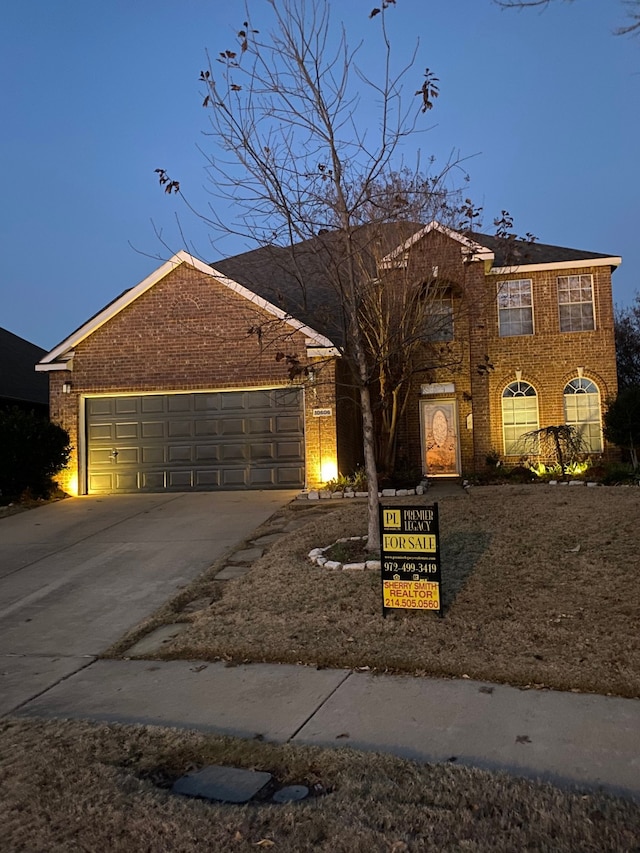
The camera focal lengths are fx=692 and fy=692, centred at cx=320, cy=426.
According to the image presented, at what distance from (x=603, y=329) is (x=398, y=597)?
42.9 ft

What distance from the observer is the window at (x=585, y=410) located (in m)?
16.9

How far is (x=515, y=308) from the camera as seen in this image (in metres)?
17.4

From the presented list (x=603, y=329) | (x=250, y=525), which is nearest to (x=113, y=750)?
(x=250, y=525)

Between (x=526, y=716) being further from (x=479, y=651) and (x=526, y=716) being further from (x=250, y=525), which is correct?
(x=250, y=525)

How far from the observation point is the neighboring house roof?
20297 mm

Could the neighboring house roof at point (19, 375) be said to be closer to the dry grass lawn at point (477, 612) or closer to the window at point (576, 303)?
the dry grass lawn at point (477, 612)

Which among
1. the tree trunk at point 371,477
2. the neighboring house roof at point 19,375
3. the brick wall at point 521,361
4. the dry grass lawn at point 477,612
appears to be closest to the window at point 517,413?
the brick wall at point 521,361

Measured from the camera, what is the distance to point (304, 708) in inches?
178

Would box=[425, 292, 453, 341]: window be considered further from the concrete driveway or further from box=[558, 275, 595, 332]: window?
the concrete driveway

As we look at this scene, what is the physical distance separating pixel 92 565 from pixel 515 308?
Answer: 12420mm

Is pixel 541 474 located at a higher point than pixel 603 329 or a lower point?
lower

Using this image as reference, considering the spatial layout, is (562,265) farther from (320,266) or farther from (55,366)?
(55,366)

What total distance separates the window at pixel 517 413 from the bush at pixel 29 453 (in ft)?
33.9

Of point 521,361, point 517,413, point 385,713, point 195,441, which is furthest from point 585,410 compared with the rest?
point 385,713
